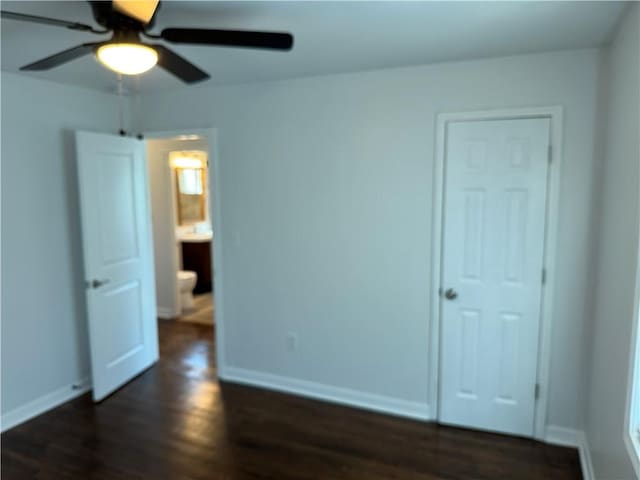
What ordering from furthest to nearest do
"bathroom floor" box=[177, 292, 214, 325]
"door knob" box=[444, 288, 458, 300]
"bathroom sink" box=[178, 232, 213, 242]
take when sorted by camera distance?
1. "bathroom sink" box=[178, 232, 213, 242]
2. "bathroom floor" box=[177, 292, 214, 325]
3. "door knob" box=[444, 288, 458, 300]

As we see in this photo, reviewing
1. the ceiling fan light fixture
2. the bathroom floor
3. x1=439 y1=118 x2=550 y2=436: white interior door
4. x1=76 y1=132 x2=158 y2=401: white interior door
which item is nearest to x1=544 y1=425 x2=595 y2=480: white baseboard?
x1=439 y1=118 x2=550 y2=436: white interior door

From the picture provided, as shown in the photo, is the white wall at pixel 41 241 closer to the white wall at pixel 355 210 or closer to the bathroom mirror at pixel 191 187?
the white wall at pixel 355 210

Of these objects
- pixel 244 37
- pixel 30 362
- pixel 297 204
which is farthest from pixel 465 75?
pixel 30 362

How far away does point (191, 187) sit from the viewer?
648 centimetres

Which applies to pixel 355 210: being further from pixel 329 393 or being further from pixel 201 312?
pixel 201 312

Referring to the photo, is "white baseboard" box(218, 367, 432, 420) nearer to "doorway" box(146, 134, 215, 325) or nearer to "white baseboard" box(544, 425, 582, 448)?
"white baseboard" box(544, 425, 582, 448)

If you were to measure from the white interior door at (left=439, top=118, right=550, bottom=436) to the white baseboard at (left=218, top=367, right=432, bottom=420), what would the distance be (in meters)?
0.28

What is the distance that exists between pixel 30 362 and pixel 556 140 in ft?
12.5

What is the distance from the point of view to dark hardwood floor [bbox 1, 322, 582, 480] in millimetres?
2555

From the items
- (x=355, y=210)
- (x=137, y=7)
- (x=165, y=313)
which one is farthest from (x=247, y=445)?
(x=165, y=313)

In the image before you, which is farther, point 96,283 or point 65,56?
point 96,283

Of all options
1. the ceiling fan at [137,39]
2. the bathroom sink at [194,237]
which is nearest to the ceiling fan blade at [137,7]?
the ceiling fan at [137,39]

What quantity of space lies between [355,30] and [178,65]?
889 mm

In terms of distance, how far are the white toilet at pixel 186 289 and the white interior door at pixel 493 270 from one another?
12.0 feet
